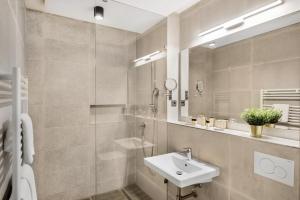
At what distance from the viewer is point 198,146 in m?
1.77

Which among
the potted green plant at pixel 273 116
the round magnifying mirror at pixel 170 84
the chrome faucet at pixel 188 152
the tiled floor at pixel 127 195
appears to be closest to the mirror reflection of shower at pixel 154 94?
the round magnifying mirror at pixel 170 84

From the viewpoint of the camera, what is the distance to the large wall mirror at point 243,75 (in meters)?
1.30

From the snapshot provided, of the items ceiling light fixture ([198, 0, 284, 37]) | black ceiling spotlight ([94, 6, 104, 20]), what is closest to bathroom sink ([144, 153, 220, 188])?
ceiling light fixture ([198, 0, 284, 37])

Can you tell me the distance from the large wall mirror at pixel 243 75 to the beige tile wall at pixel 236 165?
0.26 meters

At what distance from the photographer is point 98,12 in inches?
82.9

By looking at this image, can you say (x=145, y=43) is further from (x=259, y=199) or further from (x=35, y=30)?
(x=259, y=199)

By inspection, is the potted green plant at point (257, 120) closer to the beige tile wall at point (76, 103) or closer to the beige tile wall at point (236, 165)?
the beige tile wall at point (236, 165)

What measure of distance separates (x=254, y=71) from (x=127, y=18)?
159cm

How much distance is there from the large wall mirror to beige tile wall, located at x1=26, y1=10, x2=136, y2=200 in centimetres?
84

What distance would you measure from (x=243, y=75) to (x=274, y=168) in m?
0.80

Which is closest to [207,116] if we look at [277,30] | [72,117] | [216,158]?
[216,158]

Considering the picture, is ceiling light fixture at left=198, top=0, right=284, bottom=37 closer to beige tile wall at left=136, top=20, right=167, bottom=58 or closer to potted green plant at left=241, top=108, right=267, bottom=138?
beige tile wall at left=136, top=20, right=167, bottom=58

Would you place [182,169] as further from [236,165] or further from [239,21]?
[239,21]

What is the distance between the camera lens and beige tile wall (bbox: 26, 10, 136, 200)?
2.19 meters
